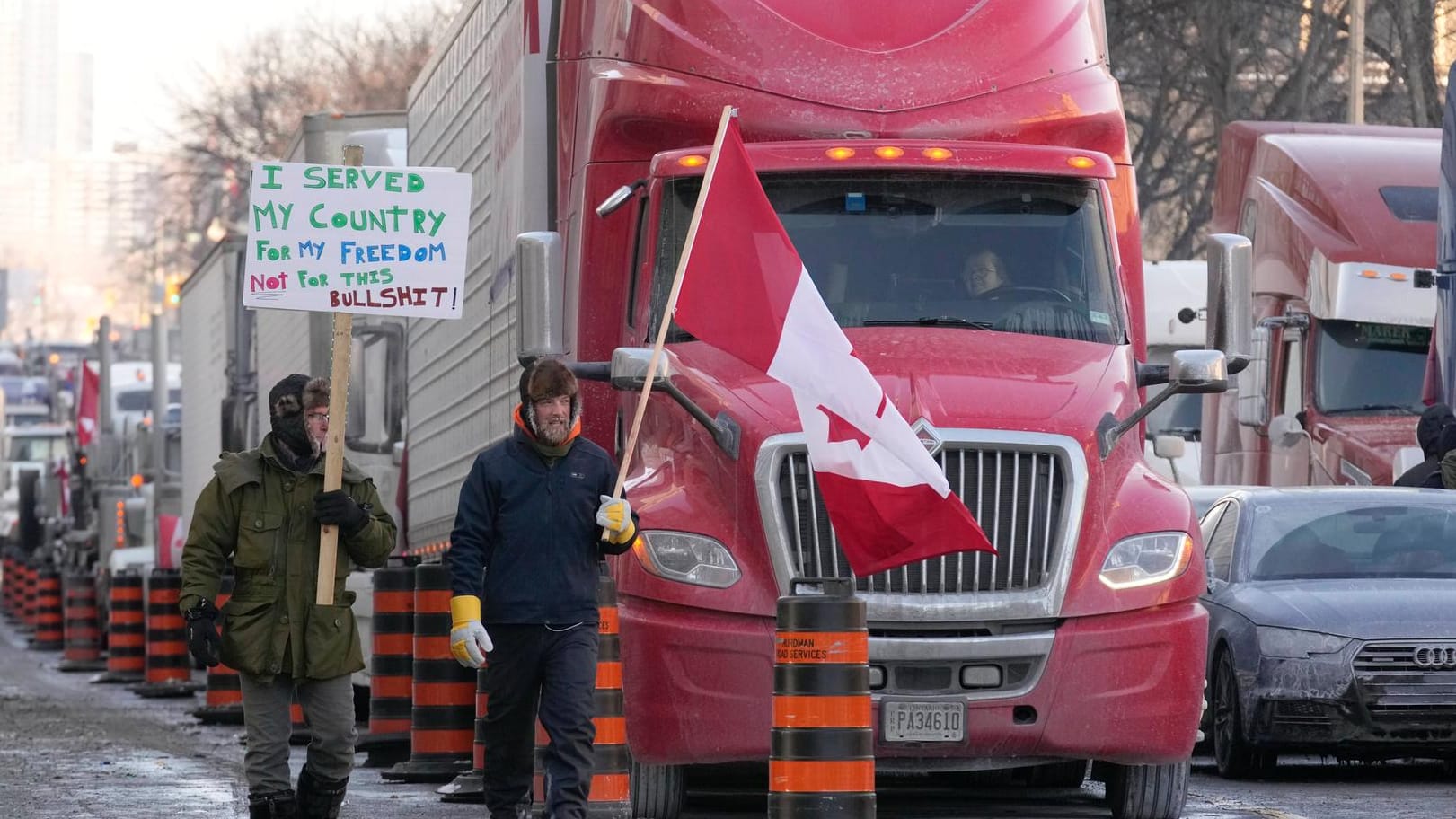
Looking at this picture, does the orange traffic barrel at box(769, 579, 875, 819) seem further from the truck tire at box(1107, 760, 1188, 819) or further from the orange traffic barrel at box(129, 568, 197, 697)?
the orange traffic barrel at box(129, 568, 197, 697)

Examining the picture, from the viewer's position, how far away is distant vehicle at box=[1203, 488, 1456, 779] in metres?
12.9

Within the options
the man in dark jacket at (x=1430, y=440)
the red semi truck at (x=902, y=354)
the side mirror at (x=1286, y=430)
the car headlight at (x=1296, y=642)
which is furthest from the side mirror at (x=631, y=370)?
the side mirror at (x=1286, y=430)

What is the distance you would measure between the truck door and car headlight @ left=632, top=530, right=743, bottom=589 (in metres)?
9.57

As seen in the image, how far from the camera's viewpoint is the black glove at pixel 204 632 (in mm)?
9391

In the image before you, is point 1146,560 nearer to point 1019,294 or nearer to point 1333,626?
point 1019,294

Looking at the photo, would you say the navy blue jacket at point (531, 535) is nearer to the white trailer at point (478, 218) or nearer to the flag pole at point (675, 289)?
the flag pole at point (675, 289)

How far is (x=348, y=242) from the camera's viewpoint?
1053cm

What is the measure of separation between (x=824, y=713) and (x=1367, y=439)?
421 inches

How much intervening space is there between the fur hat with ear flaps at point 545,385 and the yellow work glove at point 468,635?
2.09 ft

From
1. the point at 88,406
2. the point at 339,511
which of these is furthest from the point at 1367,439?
the point at 88,406

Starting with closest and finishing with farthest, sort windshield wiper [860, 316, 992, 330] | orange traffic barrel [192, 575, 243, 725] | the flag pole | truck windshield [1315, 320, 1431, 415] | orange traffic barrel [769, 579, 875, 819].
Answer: orange traffic barrel [769, 579, 875, 819], the flag pole, windshield wiper [860, 316, 992, 330], truck windshield [1315, 320, 1431, 415], orange traffic barrel [192, 575, 243, 725]

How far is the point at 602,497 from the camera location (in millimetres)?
9156

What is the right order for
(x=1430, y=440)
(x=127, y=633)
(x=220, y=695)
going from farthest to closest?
(x=127, y=633)
(x=220, y=695)
(x=1430, y=440)

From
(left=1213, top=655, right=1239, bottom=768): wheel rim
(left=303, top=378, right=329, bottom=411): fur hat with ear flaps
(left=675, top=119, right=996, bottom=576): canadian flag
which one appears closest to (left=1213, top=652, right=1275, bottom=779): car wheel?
(left=1213, top=655, right=1239, bottom=768): wheel rim
